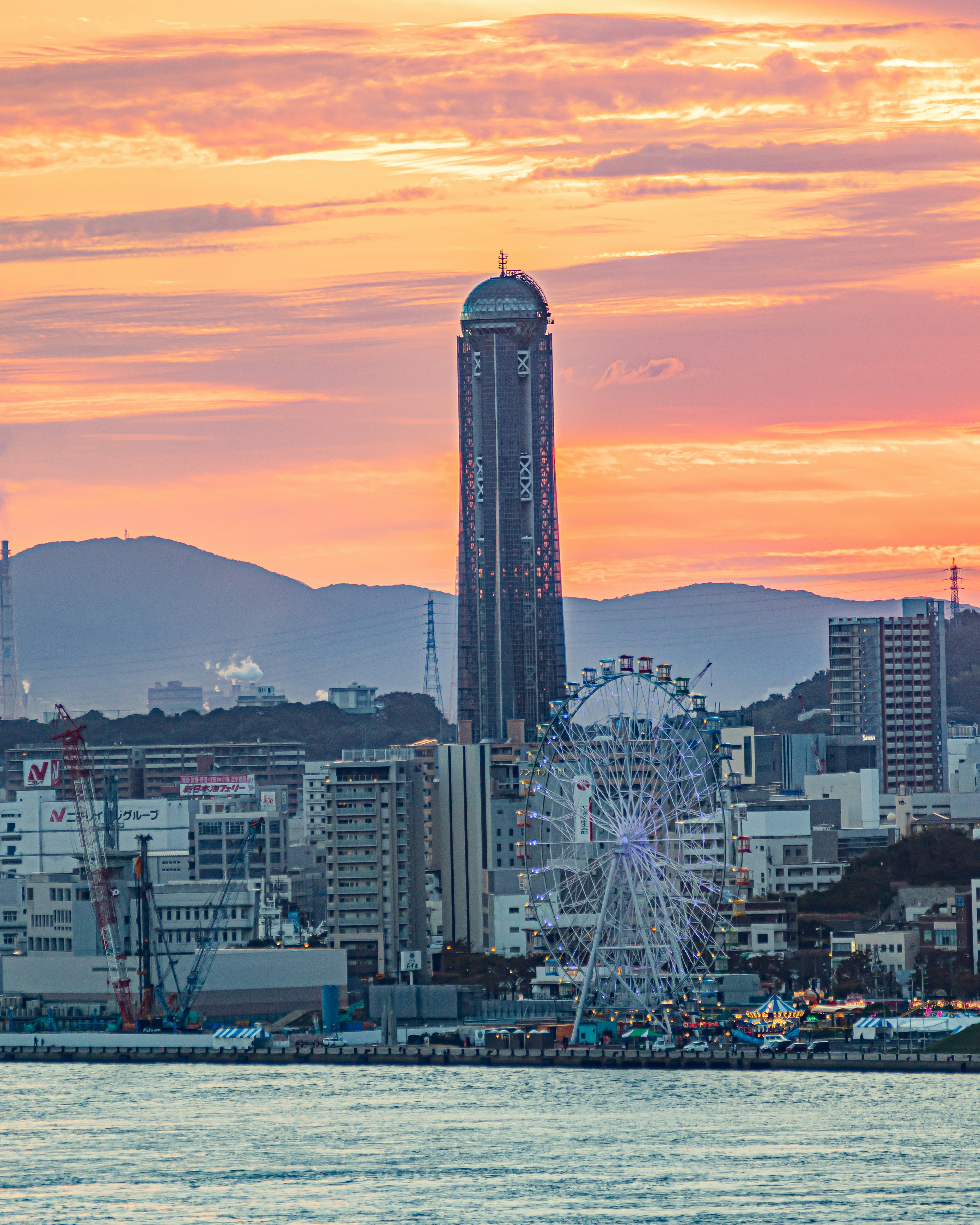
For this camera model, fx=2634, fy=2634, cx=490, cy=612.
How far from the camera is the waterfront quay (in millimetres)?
65312

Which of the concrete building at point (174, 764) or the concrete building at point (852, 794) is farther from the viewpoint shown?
the concrete building at point (174, 764)

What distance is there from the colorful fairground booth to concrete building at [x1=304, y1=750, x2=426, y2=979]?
1654 centimetres

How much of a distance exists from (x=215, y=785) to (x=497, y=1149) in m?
76.9

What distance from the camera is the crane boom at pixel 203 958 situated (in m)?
78.6

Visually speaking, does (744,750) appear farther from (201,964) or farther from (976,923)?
(201,964)

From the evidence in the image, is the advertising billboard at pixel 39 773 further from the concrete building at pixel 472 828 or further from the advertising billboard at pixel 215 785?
the concrete building at pixel 472 828

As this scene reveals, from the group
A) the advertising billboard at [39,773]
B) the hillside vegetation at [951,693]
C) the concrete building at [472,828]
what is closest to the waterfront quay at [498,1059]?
the concrete building at [472,828]

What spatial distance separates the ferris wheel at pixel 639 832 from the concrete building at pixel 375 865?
1512 centimetres

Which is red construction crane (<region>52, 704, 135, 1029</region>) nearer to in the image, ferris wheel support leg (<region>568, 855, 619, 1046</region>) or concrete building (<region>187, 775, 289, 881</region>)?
concrete building (<region>187, 775, 289, 881</region>)

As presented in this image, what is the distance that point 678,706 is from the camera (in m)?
68.6

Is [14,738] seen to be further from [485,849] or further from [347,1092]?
[347,1092]

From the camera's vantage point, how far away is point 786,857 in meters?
94.7

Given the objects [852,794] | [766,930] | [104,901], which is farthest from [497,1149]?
[852,794]

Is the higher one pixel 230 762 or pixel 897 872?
pixel 230 762
